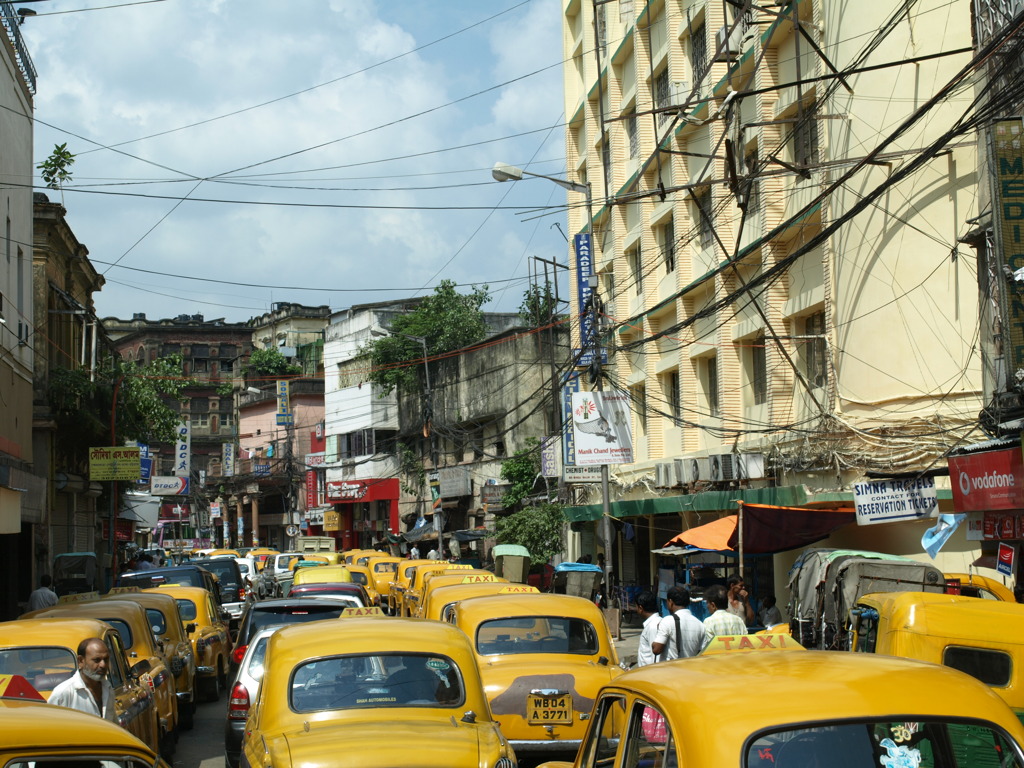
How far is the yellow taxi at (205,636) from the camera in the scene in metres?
16.4

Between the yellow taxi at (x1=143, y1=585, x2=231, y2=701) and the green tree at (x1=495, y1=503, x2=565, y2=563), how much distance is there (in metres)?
19.4

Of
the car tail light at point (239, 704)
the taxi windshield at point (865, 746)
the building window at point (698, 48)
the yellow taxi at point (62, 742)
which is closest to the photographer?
the yellow taxi at point (62, 742)

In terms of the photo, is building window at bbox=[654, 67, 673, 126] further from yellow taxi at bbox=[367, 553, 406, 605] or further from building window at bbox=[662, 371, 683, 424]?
yellow taxi at bbox=[367, 553, 406, 605]

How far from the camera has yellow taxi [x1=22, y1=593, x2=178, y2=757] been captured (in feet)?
38.7

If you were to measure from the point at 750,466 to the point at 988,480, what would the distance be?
995cm

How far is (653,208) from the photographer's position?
102 ft

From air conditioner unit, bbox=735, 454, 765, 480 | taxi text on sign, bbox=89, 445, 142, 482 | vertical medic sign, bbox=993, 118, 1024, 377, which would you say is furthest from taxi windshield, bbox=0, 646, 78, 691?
taxi text on sign, bbox=89, 445, 142, 482

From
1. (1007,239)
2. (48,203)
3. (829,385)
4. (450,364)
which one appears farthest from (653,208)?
(450,364)

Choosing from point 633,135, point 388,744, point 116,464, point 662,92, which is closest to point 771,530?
point 388,744

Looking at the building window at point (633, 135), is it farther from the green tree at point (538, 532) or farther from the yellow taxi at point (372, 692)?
the yellow taxi at point (372, 692)

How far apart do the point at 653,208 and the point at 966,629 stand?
77.2ft

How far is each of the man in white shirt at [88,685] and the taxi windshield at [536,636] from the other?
385 centimetres

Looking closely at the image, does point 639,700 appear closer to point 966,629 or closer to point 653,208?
point 966,629

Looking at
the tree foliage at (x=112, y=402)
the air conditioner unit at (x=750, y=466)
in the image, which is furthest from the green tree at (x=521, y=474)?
→ the air conditioner unit at (x=750, y=466)
